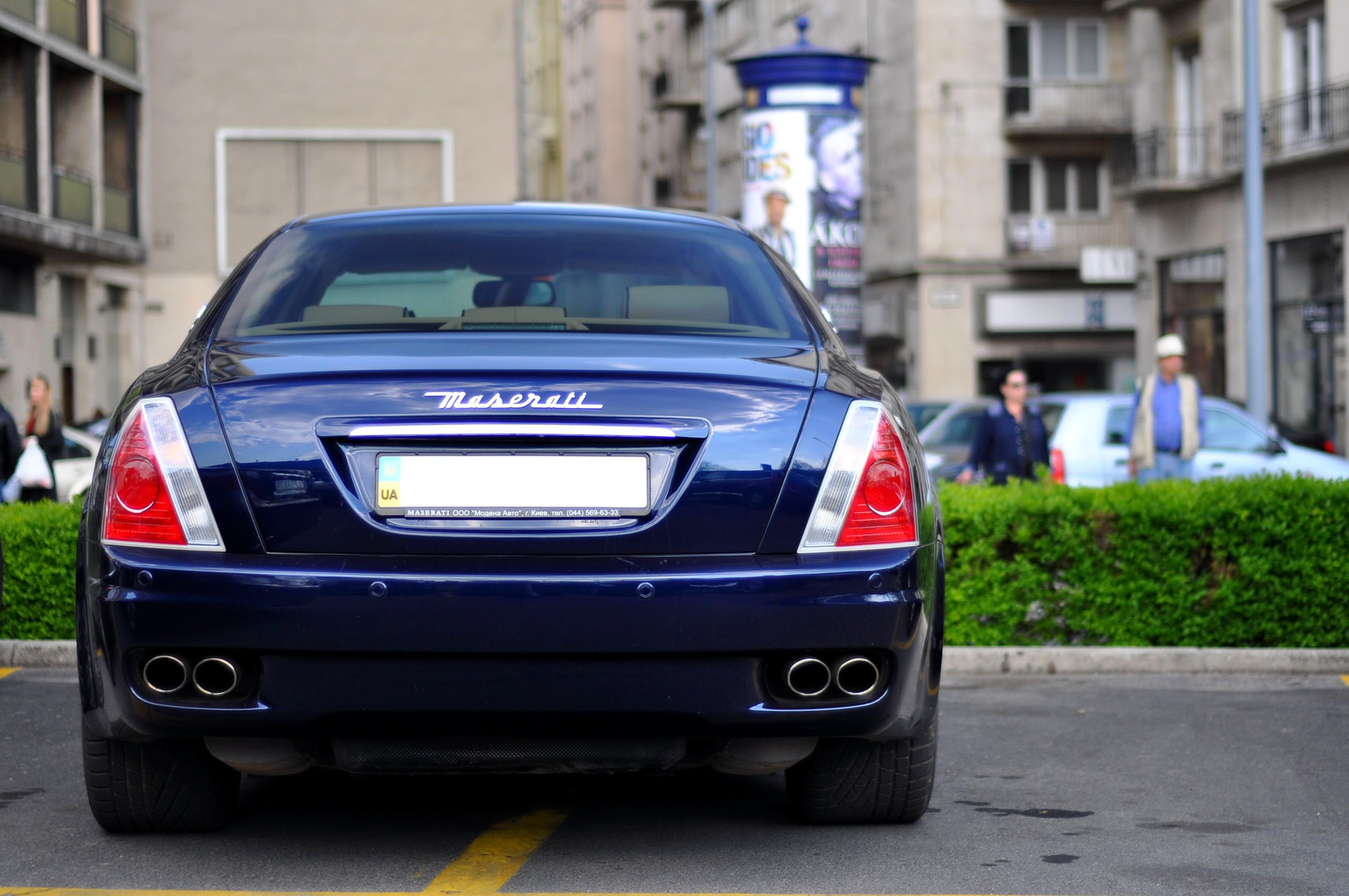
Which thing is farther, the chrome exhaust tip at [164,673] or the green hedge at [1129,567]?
the green hedge at [1129,567]

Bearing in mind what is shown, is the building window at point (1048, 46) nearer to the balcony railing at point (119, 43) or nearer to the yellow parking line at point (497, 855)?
the balcony railing at point (119, 43)

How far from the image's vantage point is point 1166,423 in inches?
536

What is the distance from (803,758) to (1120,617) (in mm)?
4542

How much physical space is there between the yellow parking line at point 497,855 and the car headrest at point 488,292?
138 cm

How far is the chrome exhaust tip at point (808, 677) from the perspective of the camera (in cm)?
405

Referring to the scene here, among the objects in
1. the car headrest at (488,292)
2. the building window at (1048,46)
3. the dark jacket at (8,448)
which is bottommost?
the dark jacket at (8,448)

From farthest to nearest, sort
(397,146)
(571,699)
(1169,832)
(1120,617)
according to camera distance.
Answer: (397,146), (1120,617), (1169,832), (571,699)

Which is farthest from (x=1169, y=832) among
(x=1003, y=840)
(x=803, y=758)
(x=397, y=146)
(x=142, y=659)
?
(x=397, y=146)

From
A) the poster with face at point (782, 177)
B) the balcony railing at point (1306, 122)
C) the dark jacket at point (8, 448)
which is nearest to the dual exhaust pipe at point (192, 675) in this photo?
the dark jacket at point (8, 448)

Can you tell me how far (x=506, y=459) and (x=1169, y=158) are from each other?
99.3 ft

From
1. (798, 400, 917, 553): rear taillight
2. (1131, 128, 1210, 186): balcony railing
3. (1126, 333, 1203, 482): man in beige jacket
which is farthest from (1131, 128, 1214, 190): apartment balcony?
(798, 400, 917, 553): rear taillight

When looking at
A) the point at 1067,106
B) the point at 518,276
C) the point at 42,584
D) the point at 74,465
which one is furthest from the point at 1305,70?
the point at 518,276

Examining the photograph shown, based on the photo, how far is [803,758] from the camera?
4555mm

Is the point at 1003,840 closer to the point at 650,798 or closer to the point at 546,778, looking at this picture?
the point at 650,798
